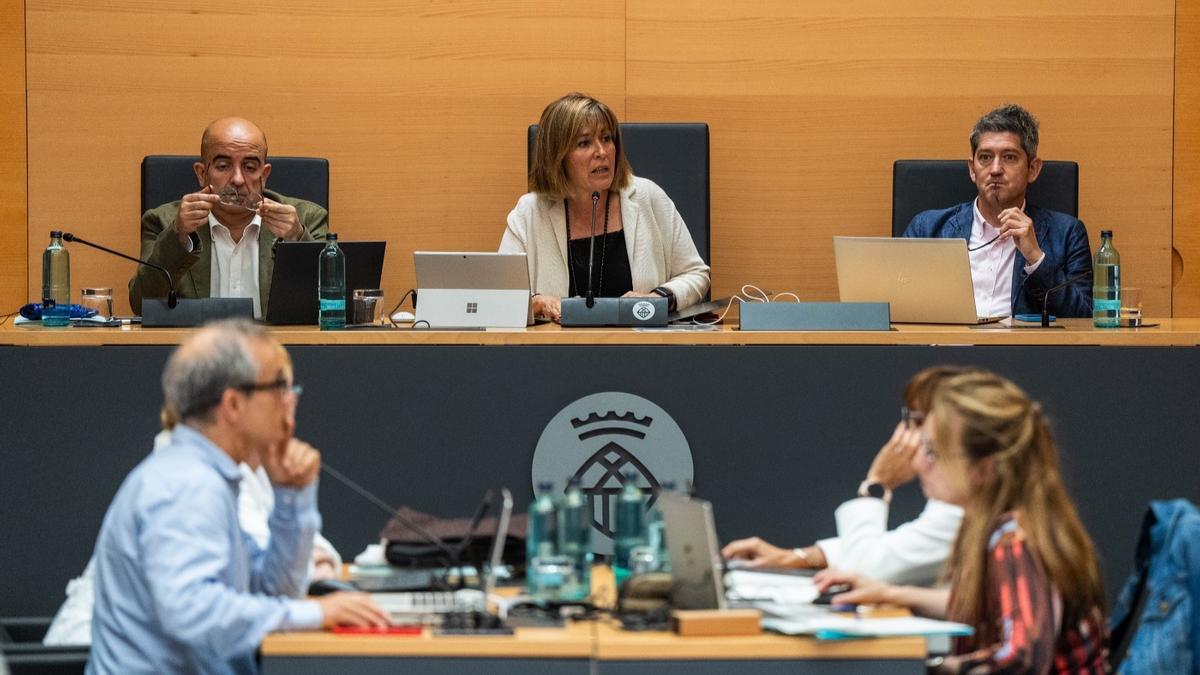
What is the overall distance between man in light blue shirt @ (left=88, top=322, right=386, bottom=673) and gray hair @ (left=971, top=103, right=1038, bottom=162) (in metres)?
3.04

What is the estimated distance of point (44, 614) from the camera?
3.49m

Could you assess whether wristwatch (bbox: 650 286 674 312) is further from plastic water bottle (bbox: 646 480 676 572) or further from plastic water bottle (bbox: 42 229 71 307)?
plastic water bottle (bbox: 646 480 676 572)

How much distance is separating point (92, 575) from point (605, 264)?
91.6 inches

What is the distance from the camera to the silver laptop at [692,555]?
208 centimetres

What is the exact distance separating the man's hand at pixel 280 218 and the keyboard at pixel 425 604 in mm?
2225

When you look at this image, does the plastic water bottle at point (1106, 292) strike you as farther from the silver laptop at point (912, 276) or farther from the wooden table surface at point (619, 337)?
the silver laptop at point (912, 276)

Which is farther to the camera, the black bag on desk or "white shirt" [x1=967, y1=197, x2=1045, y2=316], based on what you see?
A: "white shirt" [x1=967, y1=197, x2=1045, y2=316]

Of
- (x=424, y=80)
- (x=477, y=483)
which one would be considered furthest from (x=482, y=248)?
(x=477, y=483)

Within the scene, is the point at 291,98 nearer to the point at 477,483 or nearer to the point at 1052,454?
the point at 477,483

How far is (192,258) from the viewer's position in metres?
4.36

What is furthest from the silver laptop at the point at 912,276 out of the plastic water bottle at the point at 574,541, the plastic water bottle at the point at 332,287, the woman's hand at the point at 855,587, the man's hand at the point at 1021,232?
the plastic water bottle at the point at 574,541

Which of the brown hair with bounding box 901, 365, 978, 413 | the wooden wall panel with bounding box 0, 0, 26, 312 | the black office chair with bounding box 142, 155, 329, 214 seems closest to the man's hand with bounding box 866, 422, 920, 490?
the brown hair with bounding box 901, 365, 978, 413

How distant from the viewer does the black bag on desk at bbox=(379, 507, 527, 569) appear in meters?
2.44

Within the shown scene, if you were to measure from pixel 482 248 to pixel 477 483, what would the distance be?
223cm
